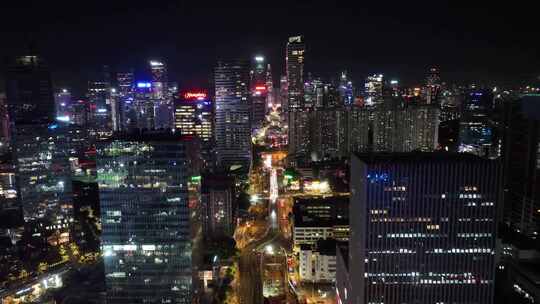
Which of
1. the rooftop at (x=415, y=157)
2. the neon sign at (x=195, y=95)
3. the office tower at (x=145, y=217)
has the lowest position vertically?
the office tower at (x=145, y=217)

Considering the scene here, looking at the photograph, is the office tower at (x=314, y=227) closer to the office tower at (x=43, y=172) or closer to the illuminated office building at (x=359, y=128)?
the office tower at (x=43, y=172)

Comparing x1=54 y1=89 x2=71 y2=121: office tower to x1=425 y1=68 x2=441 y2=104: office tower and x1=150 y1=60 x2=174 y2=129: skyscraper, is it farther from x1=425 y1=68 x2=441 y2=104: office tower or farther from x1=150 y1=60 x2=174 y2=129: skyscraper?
x1=425 y1=68 x2=441 y2=104: office tower

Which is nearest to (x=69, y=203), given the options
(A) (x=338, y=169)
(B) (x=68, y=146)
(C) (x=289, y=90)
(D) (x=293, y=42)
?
(B) (x=68, y=146)

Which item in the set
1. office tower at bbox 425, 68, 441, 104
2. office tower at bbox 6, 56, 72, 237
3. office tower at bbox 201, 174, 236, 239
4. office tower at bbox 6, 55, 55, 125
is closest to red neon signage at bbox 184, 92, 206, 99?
office tower at bbox 6, 55, 55, 125

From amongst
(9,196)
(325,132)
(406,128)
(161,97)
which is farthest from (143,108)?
(406,128)

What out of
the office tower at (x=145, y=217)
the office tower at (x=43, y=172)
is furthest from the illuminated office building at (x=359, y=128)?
the office tower at (x=145, y=217)

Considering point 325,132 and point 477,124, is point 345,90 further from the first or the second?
point 477,124

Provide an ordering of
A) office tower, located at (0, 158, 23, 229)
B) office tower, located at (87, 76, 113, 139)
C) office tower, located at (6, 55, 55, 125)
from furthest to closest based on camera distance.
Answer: office tower, located at (87, 76, 113, 139) < office tower, located at (6, 55, 55, 125) < office tower, located at (0, 158, 23, 229)
